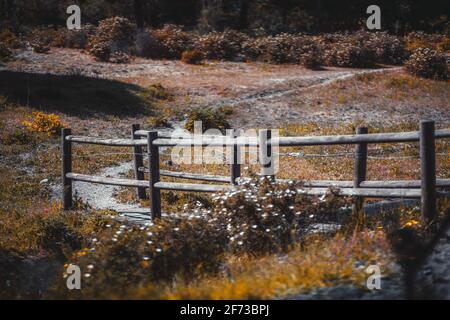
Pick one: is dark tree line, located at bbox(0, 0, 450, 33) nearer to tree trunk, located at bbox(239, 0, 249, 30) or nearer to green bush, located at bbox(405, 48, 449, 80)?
tree trunk, located at bbox(239, 0, 249, 30)

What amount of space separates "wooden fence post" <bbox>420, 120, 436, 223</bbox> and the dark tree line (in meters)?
37.5

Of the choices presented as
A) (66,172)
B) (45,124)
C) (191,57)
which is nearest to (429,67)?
(191,57)

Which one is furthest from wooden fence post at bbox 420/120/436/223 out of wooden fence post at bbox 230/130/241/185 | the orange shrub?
the orange shrub

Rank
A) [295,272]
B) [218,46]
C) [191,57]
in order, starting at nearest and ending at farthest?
[295,272]
[191,57]
[218,46]

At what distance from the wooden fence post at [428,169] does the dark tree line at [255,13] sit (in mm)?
37453

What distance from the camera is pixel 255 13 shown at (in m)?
55.2

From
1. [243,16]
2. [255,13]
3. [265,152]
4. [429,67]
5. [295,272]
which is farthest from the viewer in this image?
[255,13]

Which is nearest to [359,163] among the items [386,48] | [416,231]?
[416,231]

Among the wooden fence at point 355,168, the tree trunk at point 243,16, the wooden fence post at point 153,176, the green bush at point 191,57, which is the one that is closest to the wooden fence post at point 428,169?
the wooden fence at point 355,168

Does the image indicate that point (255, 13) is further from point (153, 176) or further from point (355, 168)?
point (355, 168)

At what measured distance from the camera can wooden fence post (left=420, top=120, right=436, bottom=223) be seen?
780 cm

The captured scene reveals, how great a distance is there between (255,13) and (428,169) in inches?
1954

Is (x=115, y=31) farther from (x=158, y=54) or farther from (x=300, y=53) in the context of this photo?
A: (x=300, y=53)

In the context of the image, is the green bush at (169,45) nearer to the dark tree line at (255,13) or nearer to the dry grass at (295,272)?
the dark tree line at (255,13)
